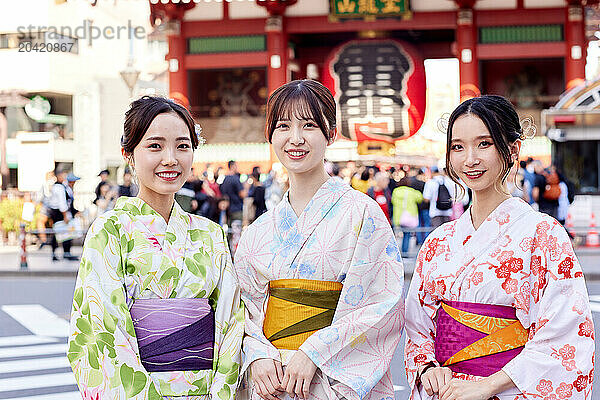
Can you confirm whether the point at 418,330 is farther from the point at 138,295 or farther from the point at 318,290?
the point at 138,295

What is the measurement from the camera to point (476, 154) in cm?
268

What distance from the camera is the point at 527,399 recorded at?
2549 mm

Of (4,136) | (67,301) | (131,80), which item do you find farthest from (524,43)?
(4,136)

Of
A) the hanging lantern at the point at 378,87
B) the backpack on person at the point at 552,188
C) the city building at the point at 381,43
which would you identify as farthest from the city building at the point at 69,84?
the backpack on person at the point at 552,188

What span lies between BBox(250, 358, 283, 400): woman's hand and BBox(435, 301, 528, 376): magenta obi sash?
0.57 meters

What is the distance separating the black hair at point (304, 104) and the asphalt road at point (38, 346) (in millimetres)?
2897

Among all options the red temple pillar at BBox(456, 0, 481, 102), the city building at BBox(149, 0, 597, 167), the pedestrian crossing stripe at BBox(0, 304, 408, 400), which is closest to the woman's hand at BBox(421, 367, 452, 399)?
the pedestrian crossing stripe at BBox(0, 304, 408, 400)

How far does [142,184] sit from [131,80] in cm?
1241

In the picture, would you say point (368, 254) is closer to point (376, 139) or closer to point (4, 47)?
point (376, 139)

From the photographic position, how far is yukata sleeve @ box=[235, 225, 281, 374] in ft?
9.02

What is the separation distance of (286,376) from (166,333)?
1.35ft

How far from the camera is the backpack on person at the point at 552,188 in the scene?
1232 centimetres

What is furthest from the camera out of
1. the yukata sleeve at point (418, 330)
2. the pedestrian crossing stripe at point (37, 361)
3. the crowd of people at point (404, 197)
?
the crowd of people at point (404, 197)

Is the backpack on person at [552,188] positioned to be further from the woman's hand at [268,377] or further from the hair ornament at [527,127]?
the woman's hand at [268,377]
